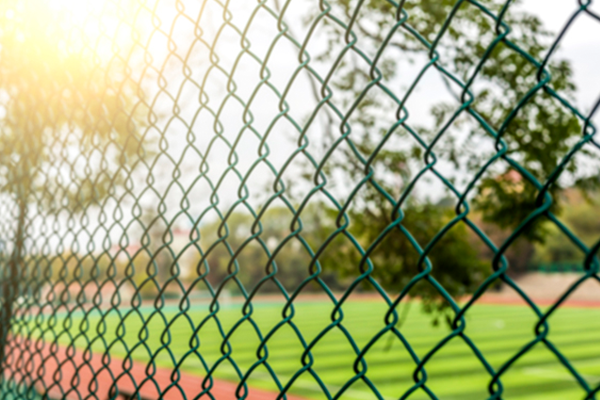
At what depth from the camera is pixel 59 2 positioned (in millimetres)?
2244

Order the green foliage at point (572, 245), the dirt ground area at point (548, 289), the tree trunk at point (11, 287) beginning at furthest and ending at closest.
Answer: the green foliage at point (572, 245), the dirt ground area at point (548, 289), the tree trunk at point (11, 287)

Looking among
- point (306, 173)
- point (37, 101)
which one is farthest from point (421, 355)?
point (37, 101)

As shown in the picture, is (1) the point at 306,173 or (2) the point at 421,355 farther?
(2) the point at 421,355

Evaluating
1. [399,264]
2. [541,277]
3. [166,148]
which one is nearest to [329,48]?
[399,264]

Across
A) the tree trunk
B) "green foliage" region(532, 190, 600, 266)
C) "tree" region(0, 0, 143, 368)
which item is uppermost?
"green foliage" region(532, 190, 600, 266)

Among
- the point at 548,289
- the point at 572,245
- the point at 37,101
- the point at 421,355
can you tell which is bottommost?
the point at 421,355

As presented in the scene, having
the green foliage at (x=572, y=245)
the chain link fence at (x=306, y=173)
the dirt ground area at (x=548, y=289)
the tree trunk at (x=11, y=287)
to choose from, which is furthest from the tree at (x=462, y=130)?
the dirt ground area at (x=548, y=289)

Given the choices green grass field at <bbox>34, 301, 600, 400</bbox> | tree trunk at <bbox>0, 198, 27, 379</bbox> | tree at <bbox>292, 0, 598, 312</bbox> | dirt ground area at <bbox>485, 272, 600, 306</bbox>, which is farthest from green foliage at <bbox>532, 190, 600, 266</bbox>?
tree trunk at <bbox>0, 198, 27, 379</bbox>

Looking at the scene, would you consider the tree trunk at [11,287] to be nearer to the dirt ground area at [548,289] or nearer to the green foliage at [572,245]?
the green foliage at [572,245]

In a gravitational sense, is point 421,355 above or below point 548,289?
below

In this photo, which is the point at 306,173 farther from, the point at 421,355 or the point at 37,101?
the point at 421,355

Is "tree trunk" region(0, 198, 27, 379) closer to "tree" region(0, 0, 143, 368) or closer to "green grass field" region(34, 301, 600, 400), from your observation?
"tree" region(0, 0, 143, 368)

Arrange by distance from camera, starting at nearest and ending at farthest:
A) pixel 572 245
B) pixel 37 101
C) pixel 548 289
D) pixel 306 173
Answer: pixel 37 101
pixel 306 173
pixel 572 245
pixel 548 289

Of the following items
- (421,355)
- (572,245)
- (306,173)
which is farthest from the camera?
(572,245)
